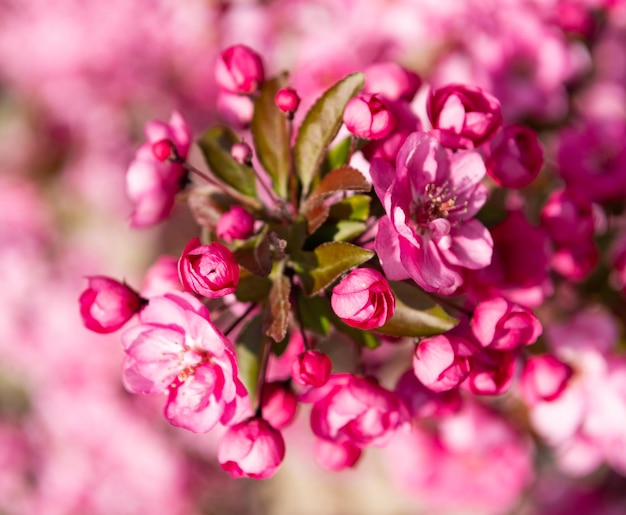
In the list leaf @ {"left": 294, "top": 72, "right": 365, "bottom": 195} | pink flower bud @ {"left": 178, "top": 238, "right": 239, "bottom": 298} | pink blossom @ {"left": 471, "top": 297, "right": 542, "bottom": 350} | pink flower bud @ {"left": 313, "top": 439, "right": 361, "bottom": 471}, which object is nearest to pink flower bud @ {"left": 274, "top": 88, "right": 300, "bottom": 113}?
leaf @ {"left": 294, "top": 72, "right": 365, "bottom": 195}

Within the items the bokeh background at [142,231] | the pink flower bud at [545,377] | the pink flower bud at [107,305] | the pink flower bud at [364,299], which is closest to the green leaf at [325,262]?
the pink flower bud at [364,299]

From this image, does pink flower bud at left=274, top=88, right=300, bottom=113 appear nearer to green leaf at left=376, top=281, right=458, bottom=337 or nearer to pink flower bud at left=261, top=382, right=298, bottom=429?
green leaf at left=376, top=281, right=458, bottom=337

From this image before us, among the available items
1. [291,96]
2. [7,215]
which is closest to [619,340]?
[291,96]

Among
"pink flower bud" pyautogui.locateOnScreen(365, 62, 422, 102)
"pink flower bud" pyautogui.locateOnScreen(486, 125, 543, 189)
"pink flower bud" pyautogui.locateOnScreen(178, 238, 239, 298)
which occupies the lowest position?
"pink flower bud" pyautogui.locateOnScreen(178, 238, 239, 298)

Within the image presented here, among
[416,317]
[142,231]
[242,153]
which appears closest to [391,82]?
[242,153]

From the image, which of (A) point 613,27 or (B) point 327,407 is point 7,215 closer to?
(B) point 327,407
